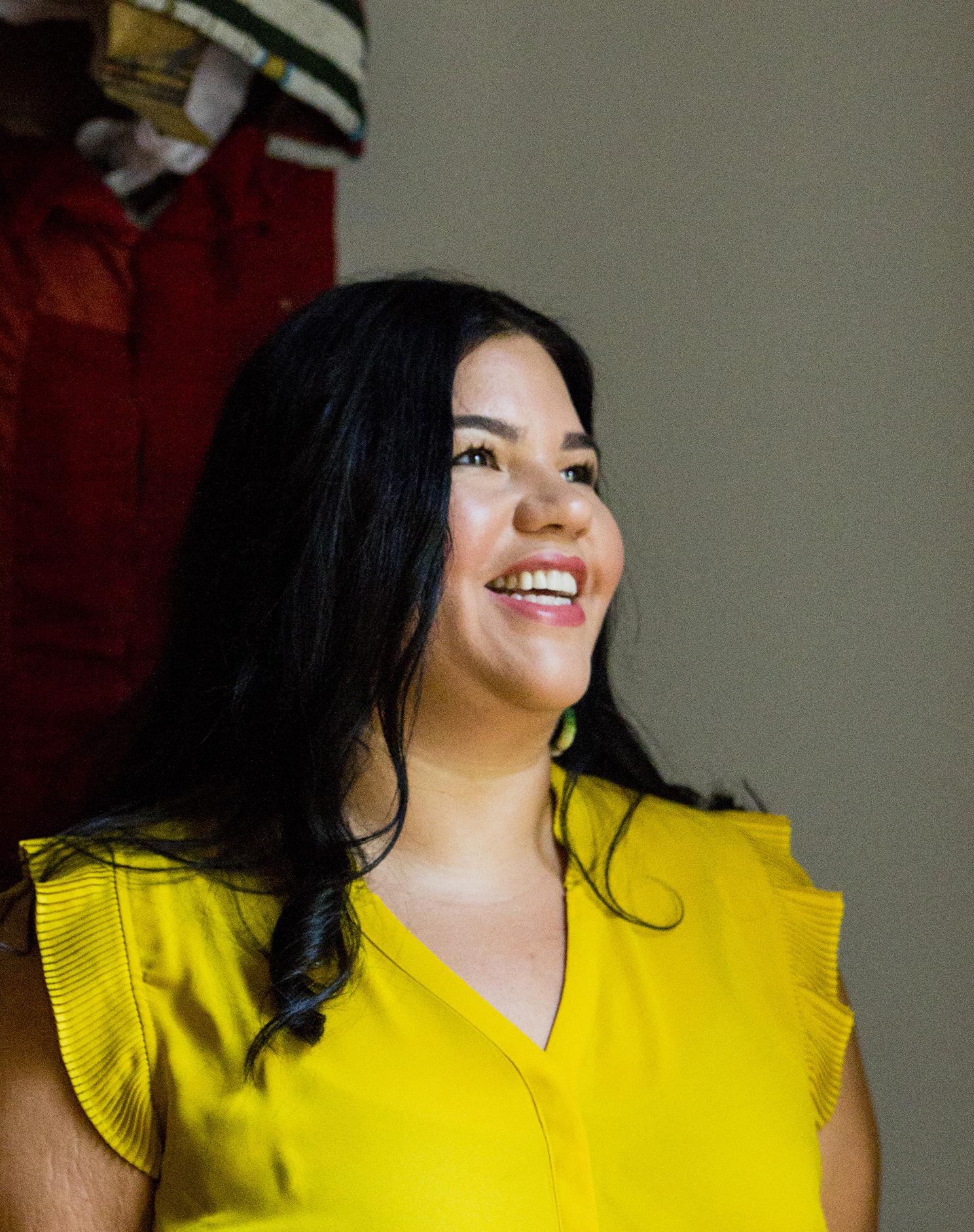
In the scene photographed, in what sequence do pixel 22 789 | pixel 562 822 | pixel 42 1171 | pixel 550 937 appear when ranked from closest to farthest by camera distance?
pixel 42 1171 → pixel 550 937 → pixel 562 822 → pixel 22 789

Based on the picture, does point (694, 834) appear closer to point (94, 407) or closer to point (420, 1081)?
point (420, 1081)

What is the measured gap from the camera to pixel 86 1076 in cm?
110

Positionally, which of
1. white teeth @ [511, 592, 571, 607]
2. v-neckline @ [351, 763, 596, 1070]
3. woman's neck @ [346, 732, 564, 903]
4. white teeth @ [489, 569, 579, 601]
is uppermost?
white teeth @ [489, 569, 579, 601]

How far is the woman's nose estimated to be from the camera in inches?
48.2

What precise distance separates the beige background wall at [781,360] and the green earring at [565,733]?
43 centimetres

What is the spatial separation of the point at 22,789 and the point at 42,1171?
63 cm

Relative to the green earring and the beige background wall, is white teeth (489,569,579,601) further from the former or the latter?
the beige background wall

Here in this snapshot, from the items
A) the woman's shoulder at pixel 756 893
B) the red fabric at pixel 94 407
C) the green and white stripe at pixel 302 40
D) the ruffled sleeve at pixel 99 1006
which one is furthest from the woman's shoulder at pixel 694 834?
the green and white stripe at pixel 302 40

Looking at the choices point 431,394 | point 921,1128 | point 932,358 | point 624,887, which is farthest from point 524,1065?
point 932,358

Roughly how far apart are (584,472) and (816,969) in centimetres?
58

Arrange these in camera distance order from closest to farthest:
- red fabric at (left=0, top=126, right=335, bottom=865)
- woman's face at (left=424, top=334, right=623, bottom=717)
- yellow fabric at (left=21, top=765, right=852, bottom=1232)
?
yellow fabric at (left=21, top=765, right=852, bottom=1232) → woman's face at (left=424, top=334, right=623, bottom=717) → red fabric at (left=0, top=126, right=335, bottom=865)

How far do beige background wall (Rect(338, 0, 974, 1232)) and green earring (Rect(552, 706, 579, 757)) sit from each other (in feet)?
1.42

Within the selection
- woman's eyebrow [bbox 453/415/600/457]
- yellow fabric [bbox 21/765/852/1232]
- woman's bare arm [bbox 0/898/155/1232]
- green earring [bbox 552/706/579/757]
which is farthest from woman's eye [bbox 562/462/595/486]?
woman's bare arm [bbox 0/898/155/1232]

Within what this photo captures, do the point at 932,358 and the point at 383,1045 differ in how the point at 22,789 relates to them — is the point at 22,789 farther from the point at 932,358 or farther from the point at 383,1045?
the point at 932,358
